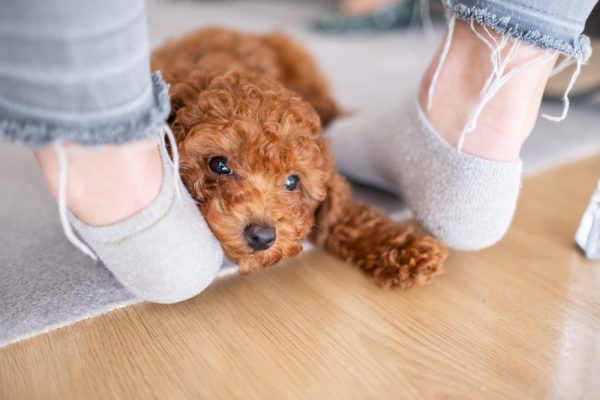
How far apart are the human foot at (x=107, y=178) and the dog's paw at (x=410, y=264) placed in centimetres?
64

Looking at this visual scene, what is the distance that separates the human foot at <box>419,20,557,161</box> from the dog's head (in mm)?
396

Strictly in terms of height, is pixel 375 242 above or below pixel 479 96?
below

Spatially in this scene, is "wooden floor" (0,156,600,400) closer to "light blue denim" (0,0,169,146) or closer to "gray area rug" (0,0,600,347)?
"gray area rug" (0,0,600,347)

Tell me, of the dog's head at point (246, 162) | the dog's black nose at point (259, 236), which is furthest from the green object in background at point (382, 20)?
the dog's black nose at point (259, 236)

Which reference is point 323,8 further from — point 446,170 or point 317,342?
point 317,342

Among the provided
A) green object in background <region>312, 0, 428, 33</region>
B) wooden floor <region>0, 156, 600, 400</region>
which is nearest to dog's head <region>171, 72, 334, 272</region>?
wooden floor <region>0, 156, 600, 400</region>

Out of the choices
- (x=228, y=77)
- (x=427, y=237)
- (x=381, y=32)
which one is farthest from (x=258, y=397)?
(x=381, y=32)

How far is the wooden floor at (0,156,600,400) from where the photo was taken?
3.69 ft

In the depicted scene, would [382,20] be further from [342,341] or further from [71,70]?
[71,70]

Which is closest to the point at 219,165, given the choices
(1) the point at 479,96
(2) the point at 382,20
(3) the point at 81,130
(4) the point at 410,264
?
(3) the point at 81,130

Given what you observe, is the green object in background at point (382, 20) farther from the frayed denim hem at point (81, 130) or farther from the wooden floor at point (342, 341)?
the frayed denim hem at point (81, 130)

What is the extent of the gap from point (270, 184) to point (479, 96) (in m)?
0.59

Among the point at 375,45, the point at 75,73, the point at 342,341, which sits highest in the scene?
the point at 75,73

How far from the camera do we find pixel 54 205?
1.82 meters
